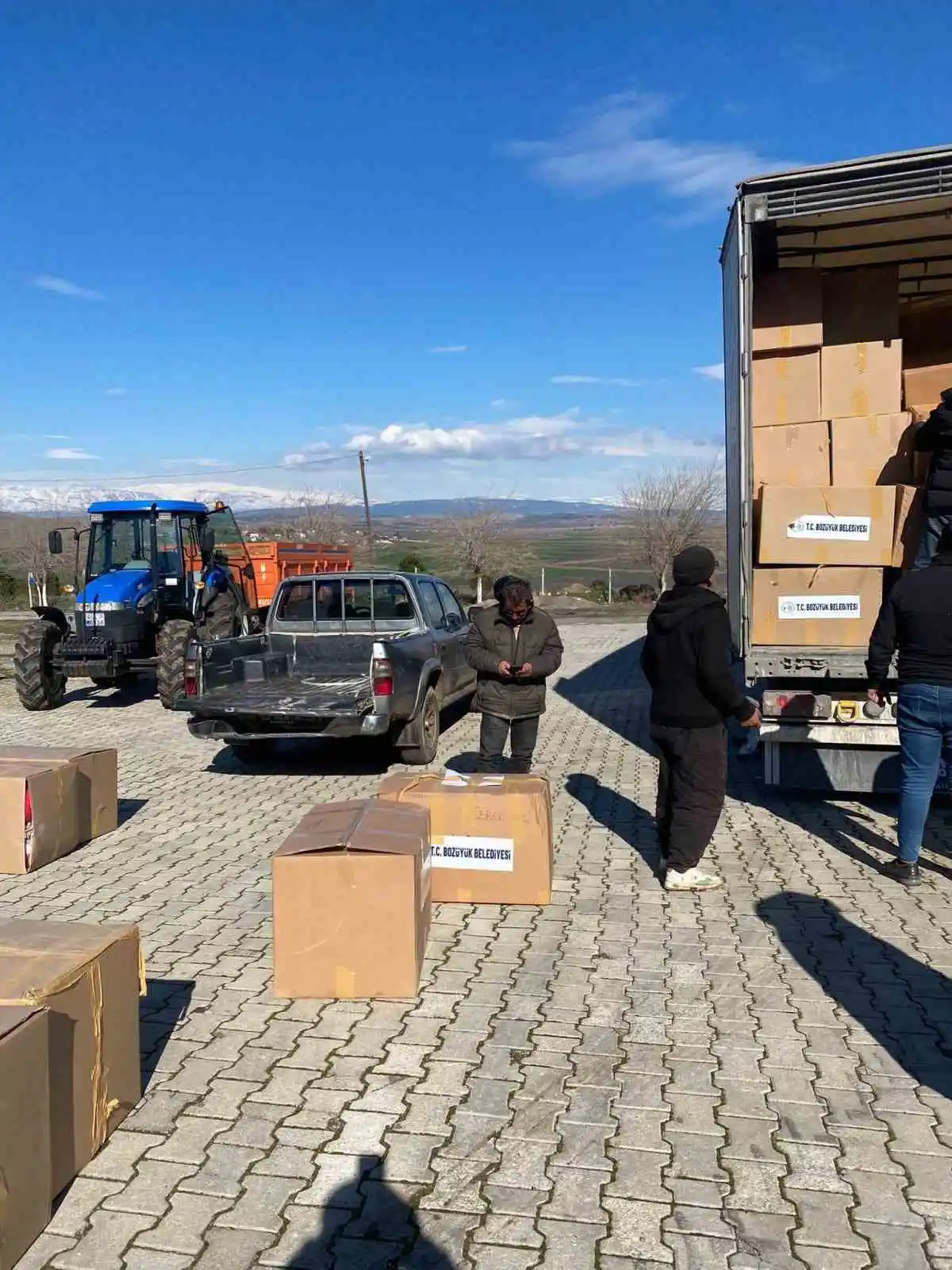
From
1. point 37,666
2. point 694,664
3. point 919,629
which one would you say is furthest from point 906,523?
point 37,666

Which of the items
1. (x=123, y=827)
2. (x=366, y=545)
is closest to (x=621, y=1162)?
(x=123, y=827)

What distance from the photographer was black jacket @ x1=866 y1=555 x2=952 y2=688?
17.0 ft

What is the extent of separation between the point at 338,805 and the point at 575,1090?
1.77 metres

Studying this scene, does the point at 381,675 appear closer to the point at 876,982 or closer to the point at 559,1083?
the point at 876,982

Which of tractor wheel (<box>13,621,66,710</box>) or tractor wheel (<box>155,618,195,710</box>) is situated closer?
tractor wheel (<box>155,618,195,710</box>)

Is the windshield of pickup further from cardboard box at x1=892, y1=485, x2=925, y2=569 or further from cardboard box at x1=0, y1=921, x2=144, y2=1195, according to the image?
cardboard box at x1=0, y1=921, x2=144, y2=1195

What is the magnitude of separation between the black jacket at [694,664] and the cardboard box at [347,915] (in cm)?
178

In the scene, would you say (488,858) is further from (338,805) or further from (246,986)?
(246,986)

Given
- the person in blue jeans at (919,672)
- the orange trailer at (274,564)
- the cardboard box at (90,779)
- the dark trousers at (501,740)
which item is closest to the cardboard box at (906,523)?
the person in blue jeans at (919,672)

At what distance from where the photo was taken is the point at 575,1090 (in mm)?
3398

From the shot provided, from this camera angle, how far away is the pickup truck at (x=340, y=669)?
788 centimetres

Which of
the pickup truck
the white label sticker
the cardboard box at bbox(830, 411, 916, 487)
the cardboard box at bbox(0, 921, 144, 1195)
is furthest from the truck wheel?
the cardboard box at bbox(0, 921, 144, 1195)

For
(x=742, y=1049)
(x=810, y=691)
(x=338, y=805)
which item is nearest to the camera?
(x=742, y=1049)

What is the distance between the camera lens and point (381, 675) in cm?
782
